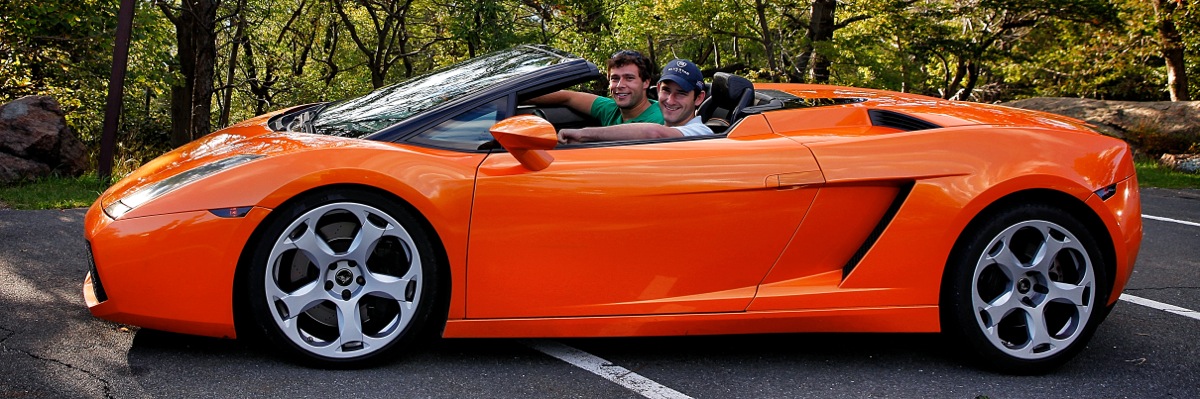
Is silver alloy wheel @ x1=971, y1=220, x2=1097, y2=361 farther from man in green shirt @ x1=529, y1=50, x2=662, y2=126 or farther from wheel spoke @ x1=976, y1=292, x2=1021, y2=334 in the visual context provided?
man in green shirt @ x1=529, y1=50, x2=662, y2=126

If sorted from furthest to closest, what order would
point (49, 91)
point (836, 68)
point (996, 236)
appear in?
point (836, 68) < point (49, 91) < point (996, 236)

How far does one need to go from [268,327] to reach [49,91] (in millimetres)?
10633

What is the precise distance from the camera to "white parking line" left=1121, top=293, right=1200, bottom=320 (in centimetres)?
489

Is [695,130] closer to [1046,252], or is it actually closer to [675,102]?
[675,102]

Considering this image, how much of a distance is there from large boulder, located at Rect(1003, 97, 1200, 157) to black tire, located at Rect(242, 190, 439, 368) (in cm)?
1220

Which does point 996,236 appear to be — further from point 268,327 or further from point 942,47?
point 942,47

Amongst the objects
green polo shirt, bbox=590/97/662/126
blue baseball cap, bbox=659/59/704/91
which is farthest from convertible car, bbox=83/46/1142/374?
green polo shirt, bbox=590/97/662/126

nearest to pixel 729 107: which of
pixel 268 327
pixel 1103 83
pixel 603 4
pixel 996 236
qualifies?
pixel 996 236

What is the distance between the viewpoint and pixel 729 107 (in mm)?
4566

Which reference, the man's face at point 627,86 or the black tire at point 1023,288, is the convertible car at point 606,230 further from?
the man's face at point 627,86

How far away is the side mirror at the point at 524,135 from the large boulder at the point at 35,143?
245 inches

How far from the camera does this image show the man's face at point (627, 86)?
4668mm

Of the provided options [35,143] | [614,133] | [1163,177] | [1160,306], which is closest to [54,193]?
[35,143]

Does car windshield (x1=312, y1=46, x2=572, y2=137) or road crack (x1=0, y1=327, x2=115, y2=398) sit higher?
car windshield (x1=312, y1=46, x2=572, y2=137)
